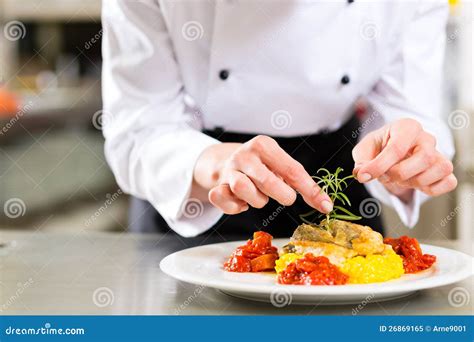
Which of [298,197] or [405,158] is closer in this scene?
[405,158]

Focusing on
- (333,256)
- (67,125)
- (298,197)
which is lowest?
(67,125)

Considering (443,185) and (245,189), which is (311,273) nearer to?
(245,189)

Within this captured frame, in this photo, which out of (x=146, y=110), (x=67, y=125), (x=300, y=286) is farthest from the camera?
(x=67, y=125)

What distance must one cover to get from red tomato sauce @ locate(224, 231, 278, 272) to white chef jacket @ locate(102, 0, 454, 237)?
8.5 inches

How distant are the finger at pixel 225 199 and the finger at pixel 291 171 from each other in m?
0.06

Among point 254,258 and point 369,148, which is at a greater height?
point 369,148

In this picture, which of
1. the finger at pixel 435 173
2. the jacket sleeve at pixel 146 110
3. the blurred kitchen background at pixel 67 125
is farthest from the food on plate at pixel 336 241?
the blurred kitchen background at pixel 67 125

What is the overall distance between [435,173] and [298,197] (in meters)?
0.29

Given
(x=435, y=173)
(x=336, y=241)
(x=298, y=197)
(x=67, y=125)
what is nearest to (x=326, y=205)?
(x=336, y=241)

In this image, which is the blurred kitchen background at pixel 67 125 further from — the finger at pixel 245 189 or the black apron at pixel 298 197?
the finger at pixel 245 189

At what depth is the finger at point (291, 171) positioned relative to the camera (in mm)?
762

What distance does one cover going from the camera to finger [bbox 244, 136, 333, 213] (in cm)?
76

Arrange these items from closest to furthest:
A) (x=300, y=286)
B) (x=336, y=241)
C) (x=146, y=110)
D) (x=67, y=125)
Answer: (x=300, y=286)
(x=336, y=241)
(x=146, y=110)
(x=67, y=125)

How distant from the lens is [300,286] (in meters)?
0.69
